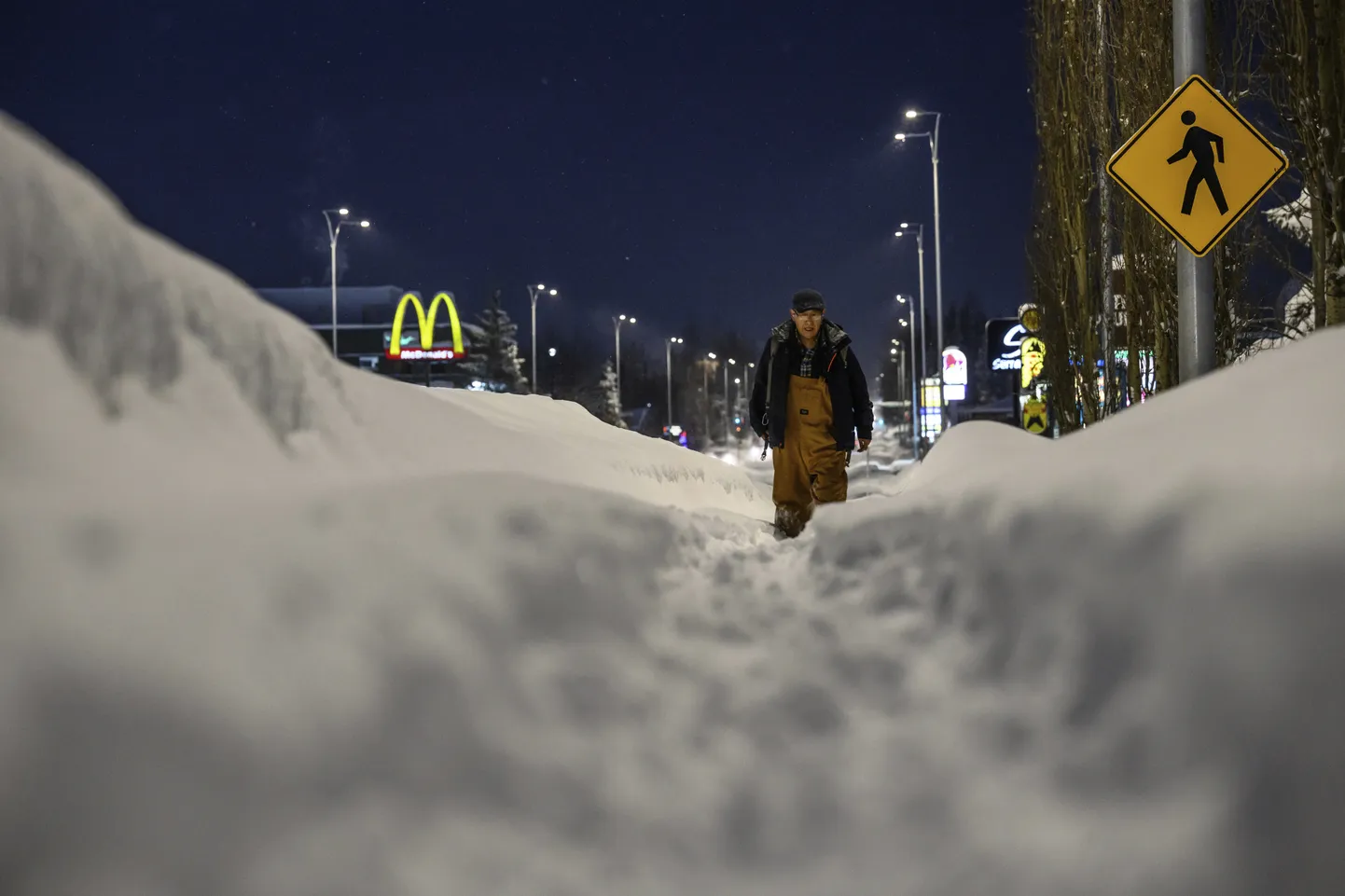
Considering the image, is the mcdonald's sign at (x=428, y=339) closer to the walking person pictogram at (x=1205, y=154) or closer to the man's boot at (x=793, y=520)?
the man's boot at (x=793, y=520)

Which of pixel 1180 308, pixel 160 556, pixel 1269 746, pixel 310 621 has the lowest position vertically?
pixel 1269 746

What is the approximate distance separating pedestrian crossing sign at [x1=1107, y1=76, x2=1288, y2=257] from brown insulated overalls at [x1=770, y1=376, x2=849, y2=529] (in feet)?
8.42

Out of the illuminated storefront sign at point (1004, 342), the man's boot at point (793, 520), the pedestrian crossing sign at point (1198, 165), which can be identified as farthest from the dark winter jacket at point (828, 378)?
the illuminated storefront sign at point (1004, 342)

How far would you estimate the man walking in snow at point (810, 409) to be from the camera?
26.3 feet

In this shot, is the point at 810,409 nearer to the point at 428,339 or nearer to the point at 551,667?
the point at 551,667

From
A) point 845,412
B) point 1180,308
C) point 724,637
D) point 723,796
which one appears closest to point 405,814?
point 723,796

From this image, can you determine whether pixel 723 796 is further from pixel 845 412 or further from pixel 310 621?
pixel 845 412

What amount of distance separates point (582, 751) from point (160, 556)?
1.21 m

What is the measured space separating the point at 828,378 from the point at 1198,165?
111 inches

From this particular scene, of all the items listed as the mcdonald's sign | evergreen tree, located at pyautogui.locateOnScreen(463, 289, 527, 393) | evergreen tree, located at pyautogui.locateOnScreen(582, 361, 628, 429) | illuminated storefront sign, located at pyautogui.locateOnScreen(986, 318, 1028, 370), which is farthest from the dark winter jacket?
evergreen tree, located at pyautogui.locateOnScreen(463, 289, 527, 393)

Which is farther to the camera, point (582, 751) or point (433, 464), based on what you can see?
point (433, 464)

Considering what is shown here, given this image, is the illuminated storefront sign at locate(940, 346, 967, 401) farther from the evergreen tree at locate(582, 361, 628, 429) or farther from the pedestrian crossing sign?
the pedestrian crossing sign

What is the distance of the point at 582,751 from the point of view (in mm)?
2957

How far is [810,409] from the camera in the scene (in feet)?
26.5
